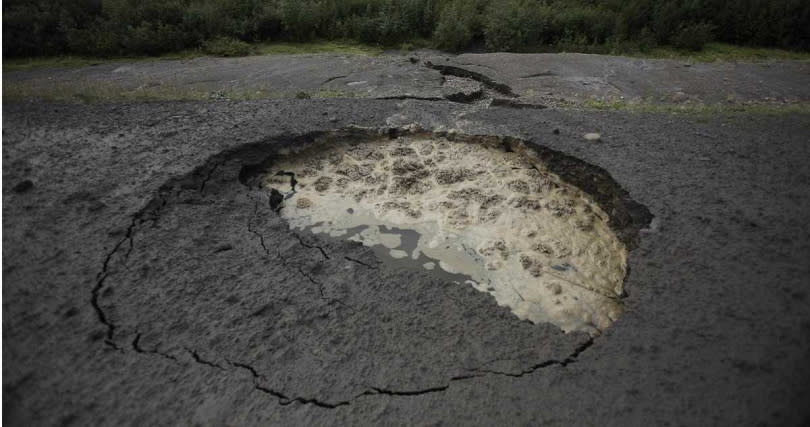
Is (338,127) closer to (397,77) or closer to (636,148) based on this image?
(397,77)

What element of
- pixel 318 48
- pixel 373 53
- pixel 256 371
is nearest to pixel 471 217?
pixel 256 371

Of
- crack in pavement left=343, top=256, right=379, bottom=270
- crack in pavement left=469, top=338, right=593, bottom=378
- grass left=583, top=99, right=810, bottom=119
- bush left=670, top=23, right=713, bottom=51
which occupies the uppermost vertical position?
bush left=670, top=23, right=713, bottom=51

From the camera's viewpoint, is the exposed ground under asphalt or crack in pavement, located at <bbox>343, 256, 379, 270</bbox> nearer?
the exposed ground under asphalt

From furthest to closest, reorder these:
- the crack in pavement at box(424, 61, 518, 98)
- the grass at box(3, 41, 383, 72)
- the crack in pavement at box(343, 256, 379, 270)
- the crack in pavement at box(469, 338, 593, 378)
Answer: the grass at box(3, 41, 383, 72) < the crack in pavement at box(424, 61, 518, 98) < the crack in pavement at box(343, 256, 379, 270) < the crack in pavement at box(469, 338, 593, 378)

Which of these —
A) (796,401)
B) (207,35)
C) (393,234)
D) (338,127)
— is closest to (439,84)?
(338,127)

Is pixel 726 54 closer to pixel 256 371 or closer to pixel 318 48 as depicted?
pixel 318 48

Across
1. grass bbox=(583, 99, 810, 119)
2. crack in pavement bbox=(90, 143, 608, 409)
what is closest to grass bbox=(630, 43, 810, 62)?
grass bbox=(583, 99, 810, 119)

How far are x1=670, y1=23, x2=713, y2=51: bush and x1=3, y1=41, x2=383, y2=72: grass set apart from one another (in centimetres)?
539

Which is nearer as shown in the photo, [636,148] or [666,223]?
[666,223]

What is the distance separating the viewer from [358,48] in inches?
332

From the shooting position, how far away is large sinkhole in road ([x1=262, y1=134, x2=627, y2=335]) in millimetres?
2738

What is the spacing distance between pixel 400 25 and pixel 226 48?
3261 mm

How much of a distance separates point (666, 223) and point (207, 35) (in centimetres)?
852

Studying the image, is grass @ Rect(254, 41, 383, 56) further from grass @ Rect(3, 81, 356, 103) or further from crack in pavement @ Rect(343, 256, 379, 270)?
crack in pavement @ Rect(343, 256, 379, 270)
